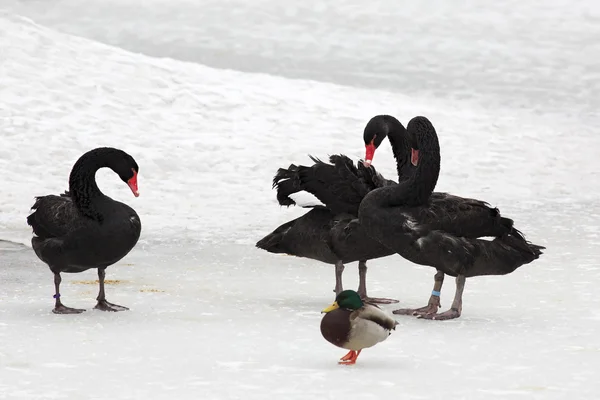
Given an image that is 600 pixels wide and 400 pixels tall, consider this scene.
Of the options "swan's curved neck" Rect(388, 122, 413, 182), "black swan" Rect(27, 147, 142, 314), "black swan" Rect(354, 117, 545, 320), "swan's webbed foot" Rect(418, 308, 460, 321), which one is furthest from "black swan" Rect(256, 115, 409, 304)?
"black swan" Rect(27, 147, 142, 314)

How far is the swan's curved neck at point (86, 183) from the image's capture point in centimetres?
835

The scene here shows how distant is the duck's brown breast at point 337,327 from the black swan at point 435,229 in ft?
5.20

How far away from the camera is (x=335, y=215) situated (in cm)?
894

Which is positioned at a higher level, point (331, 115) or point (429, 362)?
point (331, 115)

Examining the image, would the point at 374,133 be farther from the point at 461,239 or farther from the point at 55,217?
the point at 55,217

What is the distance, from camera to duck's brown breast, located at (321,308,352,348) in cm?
660

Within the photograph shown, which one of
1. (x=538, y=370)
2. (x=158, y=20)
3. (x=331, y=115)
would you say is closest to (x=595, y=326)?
(x=538, y=370)

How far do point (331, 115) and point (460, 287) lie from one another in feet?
34.9

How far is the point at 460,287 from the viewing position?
27.4ft

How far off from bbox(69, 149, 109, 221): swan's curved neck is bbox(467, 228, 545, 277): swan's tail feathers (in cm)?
264

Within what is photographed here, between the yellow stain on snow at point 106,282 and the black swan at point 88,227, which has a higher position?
the black swan at point 88,227

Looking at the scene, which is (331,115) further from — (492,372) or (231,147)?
(492,372)

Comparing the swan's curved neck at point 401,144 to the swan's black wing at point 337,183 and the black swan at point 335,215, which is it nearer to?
the black swan at point 335,215

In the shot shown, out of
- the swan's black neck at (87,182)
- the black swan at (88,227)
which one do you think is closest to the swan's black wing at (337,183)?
the black swan at (88,227)
